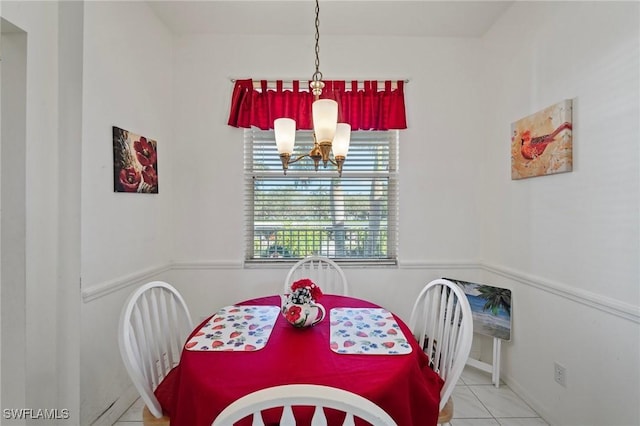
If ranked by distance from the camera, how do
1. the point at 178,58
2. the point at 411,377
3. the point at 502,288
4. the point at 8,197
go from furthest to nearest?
the point at 178,58 < the point at 502,288 < the point at 8,197 < the point at 411,377

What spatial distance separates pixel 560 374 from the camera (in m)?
1.67

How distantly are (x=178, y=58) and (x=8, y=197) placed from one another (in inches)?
63.4

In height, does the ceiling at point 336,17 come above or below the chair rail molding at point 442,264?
above

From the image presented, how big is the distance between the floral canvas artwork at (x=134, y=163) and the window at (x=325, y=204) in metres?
0.71

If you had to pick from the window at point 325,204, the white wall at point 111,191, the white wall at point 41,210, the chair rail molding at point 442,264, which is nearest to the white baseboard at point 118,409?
the white wall at point 111,191

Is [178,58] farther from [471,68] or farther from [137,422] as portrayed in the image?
[137,422]

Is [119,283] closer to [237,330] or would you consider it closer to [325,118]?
[237,330]

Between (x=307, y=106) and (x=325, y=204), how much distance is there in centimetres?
83

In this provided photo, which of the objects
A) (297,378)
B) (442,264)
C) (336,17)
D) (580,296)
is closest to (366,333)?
(297,378)

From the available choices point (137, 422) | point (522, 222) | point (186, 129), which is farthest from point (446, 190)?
point (137, 422)

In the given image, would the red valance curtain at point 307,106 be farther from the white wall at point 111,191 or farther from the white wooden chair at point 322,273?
the white wooden chair at point 322,273

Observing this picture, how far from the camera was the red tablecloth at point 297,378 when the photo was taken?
93 centimetres

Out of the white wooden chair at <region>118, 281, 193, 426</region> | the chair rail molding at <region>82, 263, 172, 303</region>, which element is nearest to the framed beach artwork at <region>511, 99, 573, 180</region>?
the white wooden chair at <region>118, 281, 193, 426</region>

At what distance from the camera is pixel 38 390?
141 centimetres
